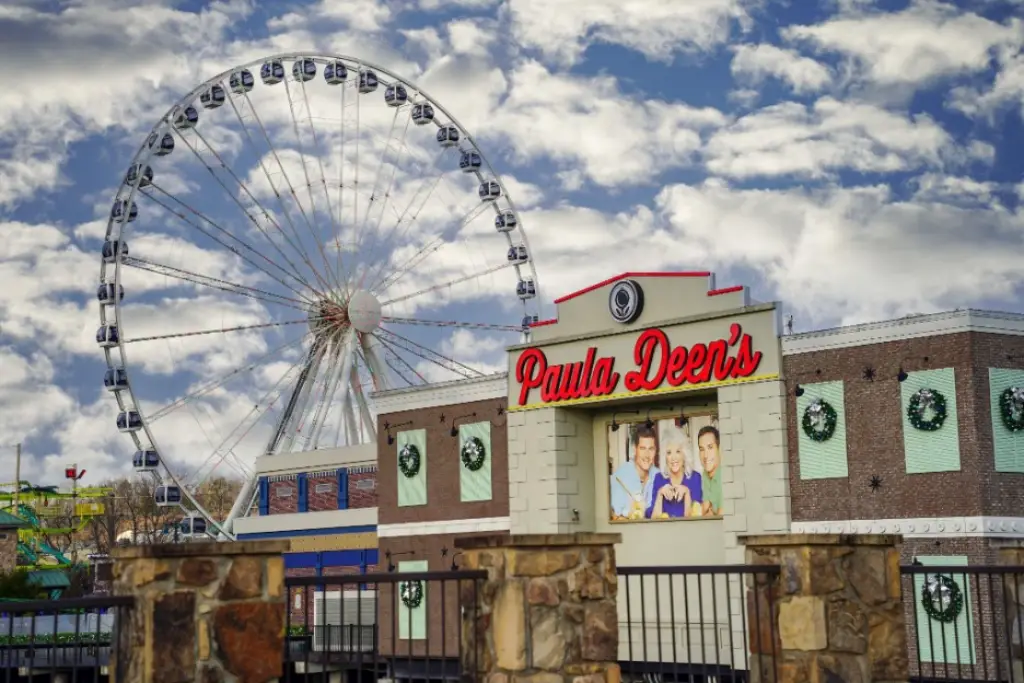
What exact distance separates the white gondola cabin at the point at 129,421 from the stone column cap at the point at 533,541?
3940cm

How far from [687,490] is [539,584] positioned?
24903 millimetres

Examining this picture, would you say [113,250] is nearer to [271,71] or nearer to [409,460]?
[271,71]

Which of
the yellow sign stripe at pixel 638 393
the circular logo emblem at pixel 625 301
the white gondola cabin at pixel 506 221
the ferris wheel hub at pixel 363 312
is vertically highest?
the white gondola cabin at pixel 506 221

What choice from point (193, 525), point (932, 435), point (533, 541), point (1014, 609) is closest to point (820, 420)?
point (932, 435)

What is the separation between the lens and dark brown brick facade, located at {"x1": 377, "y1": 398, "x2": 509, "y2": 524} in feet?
133

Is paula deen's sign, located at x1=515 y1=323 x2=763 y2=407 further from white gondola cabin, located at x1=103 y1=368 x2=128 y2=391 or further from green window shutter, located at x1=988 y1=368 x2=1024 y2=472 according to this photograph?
white gondola cabin, located at x1=103 y1=368 x2=128 y2=391

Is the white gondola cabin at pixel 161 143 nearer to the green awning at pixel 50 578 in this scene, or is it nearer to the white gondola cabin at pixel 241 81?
the white gondola cabin at pixel 241 81

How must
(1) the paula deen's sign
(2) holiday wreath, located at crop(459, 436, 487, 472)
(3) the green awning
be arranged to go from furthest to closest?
(3) the green awning → (2) holiday wreath, located at crop(459, 436, 487, 472) → (1) the paula deen's sign

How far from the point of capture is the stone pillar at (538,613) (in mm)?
11523

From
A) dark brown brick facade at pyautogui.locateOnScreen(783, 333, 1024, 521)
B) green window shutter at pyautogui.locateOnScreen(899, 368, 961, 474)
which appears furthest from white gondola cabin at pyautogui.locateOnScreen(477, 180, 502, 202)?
green window shutter at pyautogui.locateOnScreen(899, 368, 961, 474)

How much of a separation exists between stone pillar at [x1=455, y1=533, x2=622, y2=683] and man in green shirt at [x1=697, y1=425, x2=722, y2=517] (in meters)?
23.7

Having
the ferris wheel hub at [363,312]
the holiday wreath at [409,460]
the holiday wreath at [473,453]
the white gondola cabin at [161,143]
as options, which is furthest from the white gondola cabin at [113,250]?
the holiday wreath at [473,453]

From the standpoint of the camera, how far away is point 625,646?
36.8 meters

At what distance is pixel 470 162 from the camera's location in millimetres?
55062
